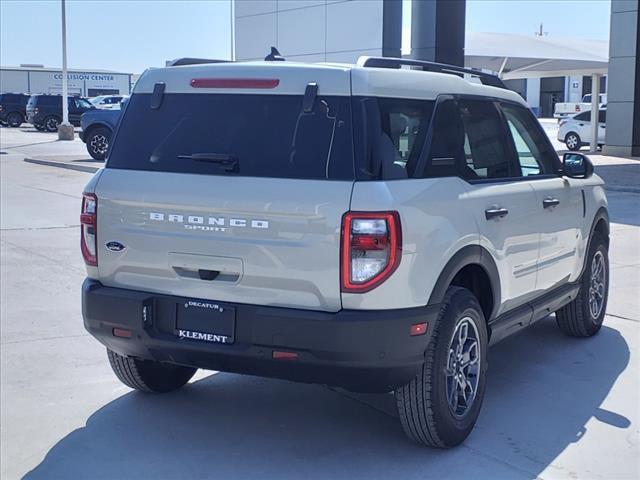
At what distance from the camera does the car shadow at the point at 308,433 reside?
4.31 meters

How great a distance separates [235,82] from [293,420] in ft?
6.32

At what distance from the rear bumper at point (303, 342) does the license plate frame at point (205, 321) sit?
0.02 m

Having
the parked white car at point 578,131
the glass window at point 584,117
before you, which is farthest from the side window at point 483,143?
the glass window at point 584,117

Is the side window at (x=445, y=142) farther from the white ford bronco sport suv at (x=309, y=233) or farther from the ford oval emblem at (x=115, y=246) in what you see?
the ford oval emblem at (x=115, y=246)

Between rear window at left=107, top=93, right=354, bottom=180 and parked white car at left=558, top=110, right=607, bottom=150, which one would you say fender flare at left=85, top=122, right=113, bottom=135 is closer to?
parked white car at left=558, top=110, right=607, bottom=150

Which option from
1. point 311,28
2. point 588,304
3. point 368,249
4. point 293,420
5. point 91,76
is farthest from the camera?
point 91,76

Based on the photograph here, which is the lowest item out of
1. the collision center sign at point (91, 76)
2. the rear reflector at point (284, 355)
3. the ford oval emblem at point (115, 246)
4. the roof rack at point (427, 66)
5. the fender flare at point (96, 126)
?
the rear reflector at point (284, 355)

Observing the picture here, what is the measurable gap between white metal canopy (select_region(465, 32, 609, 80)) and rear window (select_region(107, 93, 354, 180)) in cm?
2422

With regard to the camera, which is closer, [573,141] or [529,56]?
[529,56]

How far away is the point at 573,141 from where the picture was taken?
1240 inches

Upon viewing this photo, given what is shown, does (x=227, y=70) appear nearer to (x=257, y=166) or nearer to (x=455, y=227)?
(x=257, y=166)

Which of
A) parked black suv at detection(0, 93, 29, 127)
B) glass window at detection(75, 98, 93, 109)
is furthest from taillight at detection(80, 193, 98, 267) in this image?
parked black suv at detection(0, 93, 29, 127)

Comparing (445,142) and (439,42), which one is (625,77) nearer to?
(439,42)

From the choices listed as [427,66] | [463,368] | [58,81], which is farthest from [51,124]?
[463,368]
